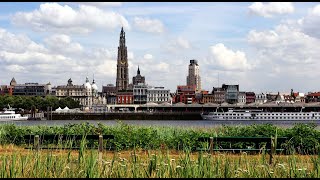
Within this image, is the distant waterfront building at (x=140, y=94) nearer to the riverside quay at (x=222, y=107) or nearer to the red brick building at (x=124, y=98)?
the red brick building at (x=124, y=98)

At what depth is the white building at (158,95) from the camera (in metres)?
196

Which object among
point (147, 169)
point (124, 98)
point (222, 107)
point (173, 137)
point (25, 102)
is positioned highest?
point (124, 98)

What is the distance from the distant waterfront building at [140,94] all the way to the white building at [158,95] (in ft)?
5.15

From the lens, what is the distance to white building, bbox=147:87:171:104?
642ft

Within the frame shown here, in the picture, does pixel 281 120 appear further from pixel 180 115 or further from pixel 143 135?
pixel 143 135

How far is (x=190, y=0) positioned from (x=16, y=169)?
250 inches

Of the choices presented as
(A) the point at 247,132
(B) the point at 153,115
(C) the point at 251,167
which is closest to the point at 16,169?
(C) the point at 251,167

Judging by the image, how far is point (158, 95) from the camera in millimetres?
197875

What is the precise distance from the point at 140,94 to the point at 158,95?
6.23 meters

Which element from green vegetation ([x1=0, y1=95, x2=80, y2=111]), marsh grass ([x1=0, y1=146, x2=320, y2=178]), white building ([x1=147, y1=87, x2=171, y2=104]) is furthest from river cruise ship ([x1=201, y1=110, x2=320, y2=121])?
Result: marsh grass ([x1=0, y1=146, x2=320, y2=178])

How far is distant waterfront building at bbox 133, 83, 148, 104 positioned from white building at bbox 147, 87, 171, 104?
157 centimetres

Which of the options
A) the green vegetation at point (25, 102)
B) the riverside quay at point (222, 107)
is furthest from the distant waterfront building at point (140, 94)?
the green vegetation at point (25, 102)

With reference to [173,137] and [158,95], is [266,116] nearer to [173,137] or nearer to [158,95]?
[158,95]

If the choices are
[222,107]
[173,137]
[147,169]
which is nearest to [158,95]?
[222,107]
